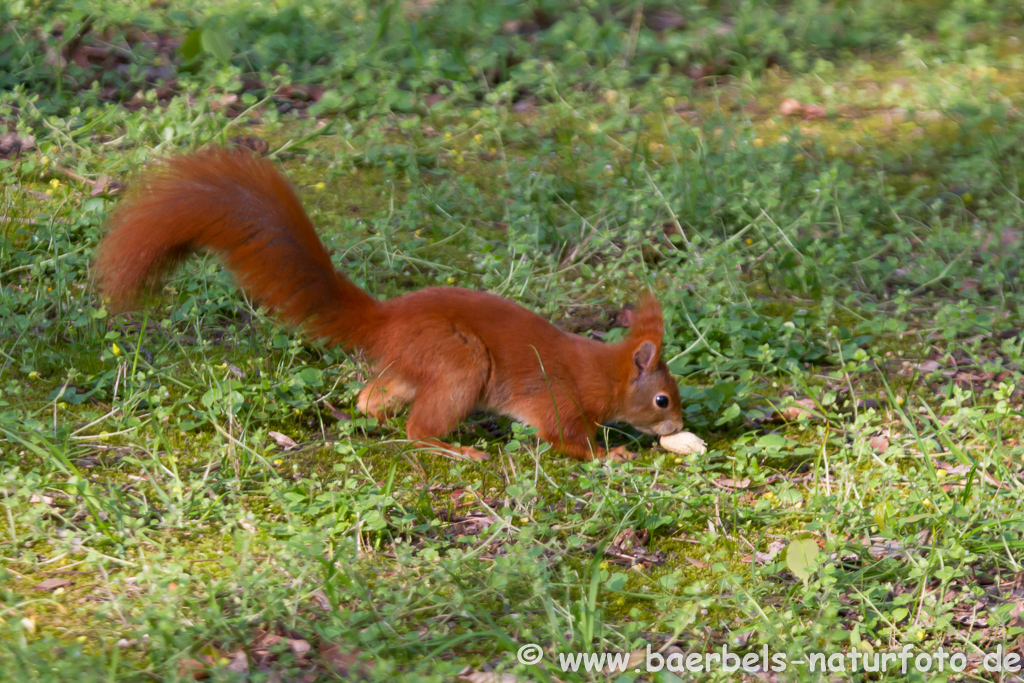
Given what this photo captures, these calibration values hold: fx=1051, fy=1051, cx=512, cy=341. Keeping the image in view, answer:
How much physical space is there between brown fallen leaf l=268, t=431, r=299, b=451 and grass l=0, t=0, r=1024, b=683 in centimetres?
1

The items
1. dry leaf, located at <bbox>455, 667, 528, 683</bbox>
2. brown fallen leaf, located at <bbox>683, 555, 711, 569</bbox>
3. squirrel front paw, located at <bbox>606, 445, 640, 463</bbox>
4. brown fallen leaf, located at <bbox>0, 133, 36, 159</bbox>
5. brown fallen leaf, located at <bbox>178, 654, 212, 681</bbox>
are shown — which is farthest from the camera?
brown fallen leaf, located at <bbox>0, 133, 36, 159</bbox>

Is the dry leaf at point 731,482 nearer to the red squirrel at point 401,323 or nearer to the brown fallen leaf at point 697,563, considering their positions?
the red squirrel at point 401,323

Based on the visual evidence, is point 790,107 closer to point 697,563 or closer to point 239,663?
point 697,563

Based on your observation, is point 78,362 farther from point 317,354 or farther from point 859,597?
point 859,597

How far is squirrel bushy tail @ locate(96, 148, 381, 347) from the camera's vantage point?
2.79 metres

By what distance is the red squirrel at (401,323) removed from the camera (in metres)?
2.82

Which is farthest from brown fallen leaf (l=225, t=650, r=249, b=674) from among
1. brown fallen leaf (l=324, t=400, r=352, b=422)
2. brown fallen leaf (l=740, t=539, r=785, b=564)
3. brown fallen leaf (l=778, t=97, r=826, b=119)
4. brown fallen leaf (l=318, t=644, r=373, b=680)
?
brown fallen leaf (l=778, t=97, r=826, b=119)

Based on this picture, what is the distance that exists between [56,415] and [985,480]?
258cm

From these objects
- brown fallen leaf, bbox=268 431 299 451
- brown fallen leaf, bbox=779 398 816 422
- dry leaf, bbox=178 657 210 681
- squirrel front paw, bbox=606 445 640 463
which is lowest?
squirrel front paw, bbox=606 445 640 463

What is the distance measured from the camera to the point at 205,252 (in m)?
2.97

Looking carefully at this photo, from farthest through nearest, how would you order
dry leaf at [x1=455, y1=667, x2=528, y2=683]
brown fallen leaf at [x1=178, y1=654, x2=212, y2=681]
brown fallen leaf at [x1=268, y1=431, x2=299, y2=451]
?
1. brown fallen leaf at [x1=268, y1=431, x2=299, y2=451]
2. dry leaf at [x1=455, y1=667, x2=528, y2=683]
3. brown fallen leaf at [x1=178, y1=654, x2=212, y2=681]

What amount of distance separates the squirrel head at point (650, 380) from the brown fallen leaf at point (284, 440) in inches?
41.1

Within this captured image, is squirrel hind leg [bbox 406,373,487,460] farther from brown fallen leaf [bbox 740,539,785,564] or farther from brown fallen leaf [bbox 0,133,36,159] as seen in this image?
brown fallen leaf [bbox 0,133,36,159]

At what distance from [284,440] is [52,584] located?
2.81 ft
